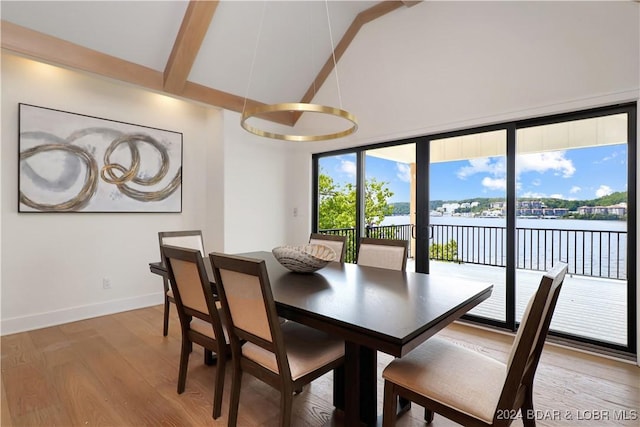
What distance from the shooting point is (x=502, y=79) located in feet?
9.80

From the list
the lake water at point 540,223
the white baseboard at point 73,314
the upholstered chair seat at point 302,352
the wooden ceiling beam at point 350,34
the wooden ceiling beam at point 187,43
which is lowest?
the white baseboard at point 73,314

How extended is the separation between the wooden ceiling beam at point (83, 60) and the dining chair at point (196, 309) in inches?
93.2

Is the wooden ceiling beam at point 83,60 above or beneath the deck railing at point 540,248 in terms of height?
above

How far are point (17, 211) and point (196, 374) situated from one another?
251 centimetres

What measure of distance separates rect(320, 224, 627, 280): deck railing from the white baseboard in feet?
11.1

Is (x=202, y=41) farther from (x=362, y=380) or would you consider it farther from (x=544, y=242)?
(x=544, y=242)

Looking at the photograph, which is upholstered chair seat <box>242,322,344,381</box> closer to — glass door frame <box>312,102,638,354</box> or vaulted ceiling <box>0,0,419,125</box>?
glass door frame <box>312,102,638,354</box>

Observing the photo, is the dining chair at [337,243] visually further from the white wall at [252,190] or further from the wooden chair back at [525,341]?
the wooden chair back at [525,341]

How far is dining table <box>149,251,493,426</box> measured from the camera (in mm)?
1256

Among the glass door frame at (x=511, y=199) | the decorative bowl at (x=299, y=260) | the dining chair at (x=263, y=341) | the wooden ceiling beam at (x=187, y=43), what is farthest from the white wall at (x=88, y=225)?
the dining chair at (x=263, y=341)

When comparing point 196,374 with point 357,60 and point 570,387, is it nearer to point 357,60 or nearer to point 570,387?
point 570,387

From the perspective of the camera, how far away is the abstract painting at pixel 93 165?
3119mm

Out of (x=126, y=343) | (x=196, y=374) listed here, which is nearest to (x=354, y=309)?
(x=196, y=374)

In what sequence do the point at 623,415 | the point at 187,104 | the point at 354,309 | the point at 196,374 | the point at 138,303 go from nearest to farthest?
the point at 354,309, the point at 623,415, the point at 196,374, the point at 138,303, the point at 187,104
